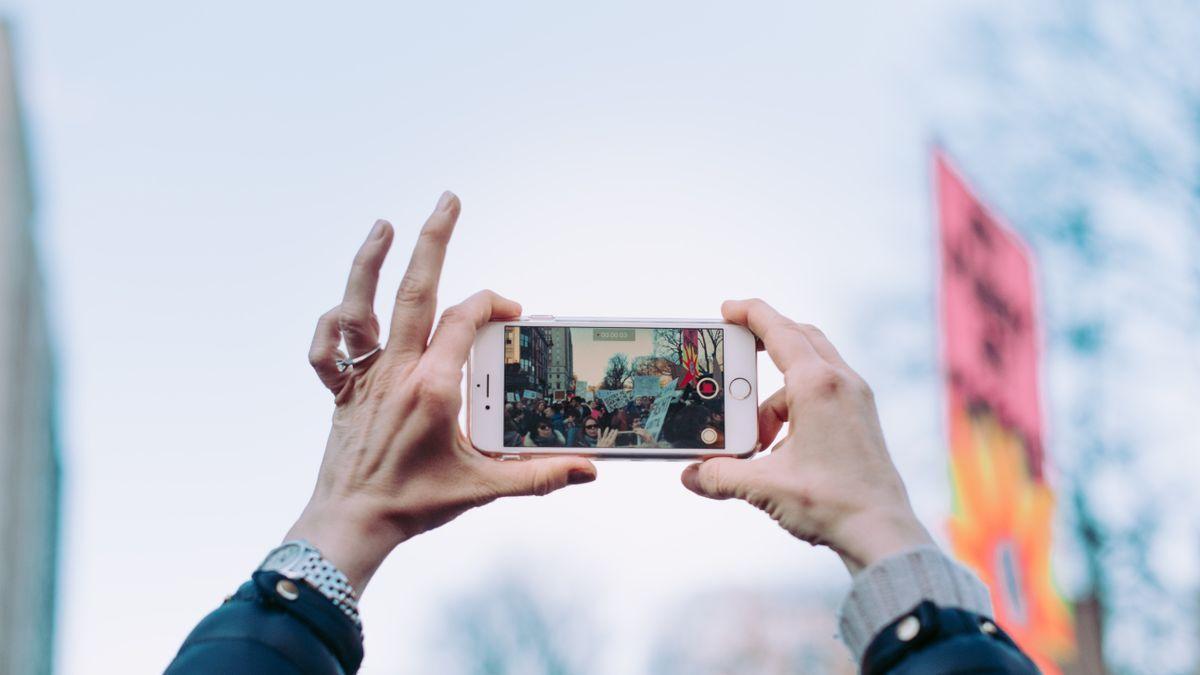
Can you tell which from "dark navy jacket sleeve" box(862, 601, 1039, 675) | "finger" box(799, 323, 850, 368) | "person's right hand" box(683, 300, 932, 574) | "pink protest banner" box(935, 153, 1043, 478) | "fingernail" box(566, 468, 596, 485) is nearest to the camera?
"dark navy jacket sleeve" box(862, 601, 1039, 675)

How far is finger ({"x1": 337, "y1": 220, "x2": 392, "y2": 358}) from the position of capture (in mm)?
2227

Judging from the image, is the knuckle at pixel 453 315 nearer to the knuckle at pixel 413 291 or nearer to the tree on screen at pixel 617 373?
the knuckle at pixel 413 291

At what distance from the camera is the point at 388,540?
2.01 m

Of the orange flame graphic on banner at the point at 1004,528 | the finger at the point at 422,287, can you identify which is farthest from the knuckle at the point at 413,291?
the orange flame graphic on banner at the point at 1004,528

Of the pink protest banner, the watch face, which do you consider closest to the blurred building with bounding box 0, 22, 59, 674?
the pink protest banner

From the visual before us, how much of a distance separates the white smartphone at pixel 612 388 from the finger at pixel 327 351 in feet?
1.27

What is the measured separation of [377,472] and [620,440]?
0.69m

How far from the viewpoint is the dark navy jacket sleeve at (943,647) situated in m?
1.37

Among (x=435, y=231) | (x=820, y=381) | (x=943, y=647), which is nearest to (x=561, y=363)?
(x=435, y=231)

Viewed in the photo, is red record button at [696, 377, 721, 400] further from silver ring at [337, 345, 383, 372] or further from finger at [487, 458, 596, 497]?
silver ring at [337, 345, 383, 372]

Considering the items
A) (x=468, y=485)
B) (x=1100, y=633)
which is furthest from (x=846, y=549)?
(x=1100, y=633)

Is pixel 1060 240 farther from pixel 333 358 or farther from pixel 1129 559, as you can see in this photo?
pixel 333 358

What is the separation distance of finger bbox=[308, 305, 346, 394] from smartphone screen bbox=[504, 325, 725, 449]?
45cm

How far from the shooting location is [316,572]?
1707 millimetres
